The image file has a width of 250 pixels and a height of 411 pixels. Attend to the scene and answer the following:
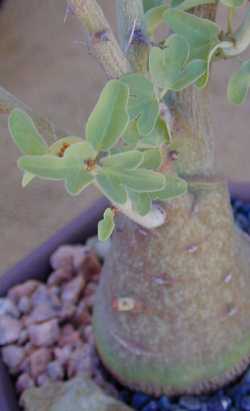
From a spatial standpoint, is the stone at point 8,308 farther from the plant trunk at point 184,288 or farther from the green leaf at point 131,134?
the green leaf at point 131,134

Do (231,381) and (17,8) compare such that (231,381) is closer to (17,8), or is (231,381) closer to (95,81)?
(95,81)

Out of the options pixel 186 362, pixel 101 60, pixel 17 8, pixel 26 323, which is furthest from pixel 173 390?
pixel 17 8

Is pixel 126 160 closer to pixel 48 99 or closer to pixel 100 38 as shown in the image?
pixel 100 38

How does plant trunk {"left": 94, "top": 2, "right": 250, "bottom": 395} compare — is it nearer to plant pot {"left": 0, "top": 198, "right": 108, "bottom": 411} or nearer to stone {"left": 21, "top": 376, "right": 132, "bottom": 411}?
stone {"left": 21, "top": 376, "right": 132, "bottom": 411}

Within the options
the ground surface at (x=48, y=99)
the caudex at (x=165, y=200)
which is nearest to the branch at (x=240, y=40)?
the caudex at (x=165, y=200)

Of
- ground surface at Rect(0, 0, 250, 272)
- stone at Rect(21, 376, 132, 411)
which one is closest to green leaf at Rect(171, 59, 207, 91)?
stone at Rect(21, 376, 132, 411)
